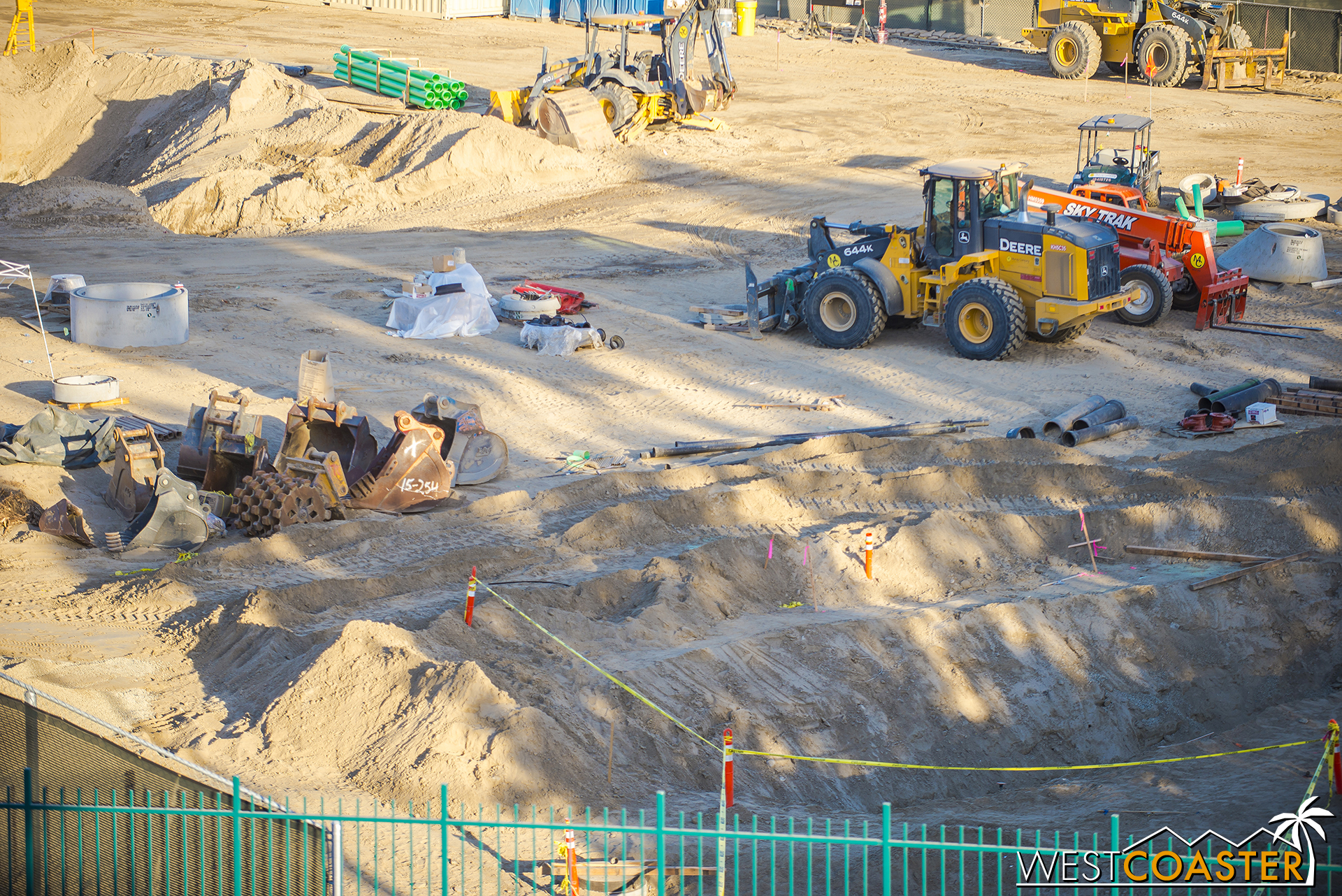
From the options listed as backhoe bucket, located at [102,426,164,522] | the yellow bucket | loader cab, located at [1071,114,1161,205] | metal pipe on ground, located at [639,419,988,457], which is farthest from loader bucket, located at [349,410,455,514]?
the yellow bucket

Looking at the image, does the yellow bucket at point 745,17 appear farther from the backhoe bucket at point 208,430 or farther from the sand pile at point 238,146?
the backhoe bucket at point 208,430

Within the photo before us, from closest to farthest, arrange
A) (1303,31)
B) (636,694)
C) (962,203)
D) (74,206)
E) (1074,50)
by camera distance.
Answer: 1. (636,694)
2. (962,203)
3. (74,206)
4. (1074,50)
5. (1303,31)

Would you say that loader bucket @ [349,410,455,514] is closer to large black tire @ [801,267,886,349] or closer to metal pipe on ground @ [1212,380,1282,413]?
large black tire @ [801,267,886,349]

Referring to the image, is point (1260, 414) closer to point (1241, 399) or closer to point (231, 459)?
point (1241, 399)

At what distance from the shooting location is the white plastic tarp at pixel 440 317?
16.3 meters

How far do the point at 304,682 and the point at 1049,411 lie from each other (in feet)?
30.0

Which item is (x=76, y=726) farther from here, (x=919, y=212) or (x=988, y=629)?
(x=919, y=212)

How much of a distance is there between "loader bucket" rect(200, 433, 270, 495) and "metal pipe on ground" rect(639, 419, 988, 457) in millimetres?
3635

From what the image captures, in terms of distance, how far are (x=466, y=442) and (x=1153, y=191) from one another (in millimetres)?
14610

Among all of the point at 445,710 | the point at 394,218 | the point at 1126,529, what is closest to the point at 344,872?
the point at 445,710

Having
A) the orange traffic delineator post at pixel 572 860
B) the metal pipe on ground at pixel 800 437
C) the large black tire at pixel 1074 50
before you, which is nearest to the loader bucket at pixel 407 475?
the metal pipe on ground at pixel 800 437

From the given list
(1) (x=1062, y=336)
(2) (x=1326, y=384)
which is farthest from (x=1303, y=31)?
(2) (x=1326, y=384)

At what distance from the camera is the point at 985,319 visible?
50.5 ft

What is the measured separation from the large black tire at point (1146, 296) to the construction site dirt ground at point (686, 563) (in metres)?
0.34
